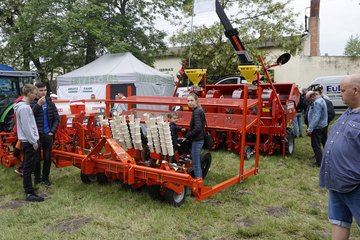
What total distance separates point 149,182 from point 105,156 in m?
1.34

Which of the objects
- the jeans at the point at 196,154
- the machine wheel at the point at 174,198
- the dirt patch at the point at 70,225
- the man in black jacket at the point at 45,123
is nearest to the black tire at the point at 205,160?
the jeans at the point at 196,154

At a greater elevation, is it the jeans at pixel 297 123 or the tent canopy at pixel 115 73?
the tent canopy at pixel 115 73

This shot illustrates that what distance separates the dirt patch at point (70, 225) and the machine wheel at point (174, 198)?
104 cm

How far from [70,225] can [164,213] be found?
3.75 feet

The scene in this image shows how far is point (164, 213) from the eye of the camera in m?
4.45

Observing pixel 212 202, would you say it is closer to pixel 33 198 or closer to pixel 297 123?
pixel 33 198

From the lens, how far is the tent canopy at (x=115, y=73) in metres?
14.7

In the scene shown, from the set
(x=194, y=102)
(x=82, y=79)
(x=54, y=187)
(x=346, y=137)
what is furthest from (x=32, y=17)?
(x=346, y=137)

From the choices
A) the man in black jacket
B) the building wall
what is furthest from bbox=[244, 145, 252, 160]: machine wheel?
the building wall

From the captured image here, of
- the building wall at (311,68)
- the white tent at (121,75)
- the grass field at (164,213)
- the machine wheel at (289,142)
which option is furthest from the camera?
the building wall at (311,68)

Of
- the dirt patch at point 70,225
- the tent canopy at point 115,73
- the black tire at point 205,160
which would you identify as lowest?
the dirt patch at point 70,225

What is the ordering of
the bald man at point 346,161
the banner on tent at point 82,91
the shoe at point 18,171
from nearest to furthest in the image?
1. the bald man at point 346,161
2. the shoe at point 18,171
3. the banner on tent at point 82,91

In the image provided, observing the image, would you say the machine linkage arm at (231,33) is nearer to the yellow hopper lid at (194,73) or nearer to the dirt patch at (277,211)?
the yellow hopper lid at (194,73)

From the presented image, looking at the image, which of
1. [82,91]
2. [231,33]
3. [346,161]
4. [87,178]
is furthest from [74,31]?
[346,161]
